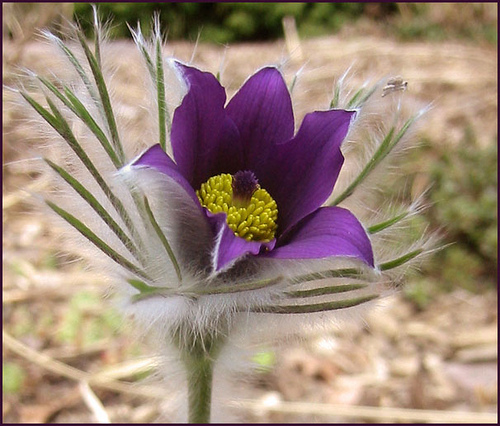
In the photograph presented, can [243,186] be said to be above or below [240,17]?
above

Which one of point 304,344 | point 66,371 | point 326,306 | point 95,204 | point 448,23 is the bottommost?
point 66,371

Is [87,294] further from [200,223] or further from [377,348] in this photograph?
[200,223]

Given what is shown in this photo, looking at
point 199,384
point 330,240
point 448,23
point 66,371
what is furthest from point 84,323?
point 448,23

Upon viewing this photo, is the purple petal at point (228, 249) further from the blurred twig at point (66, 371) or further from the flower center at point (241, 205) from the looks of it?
the blurred twig at point (66, 371)

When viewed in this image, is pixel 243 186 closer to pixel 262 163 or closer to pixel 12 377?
pixel 262 163

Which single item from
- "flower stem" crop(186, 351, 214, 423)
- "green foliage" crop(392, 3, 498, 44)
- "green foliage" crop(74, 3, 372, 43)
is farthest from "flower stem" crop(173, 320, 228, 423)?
"green foliage" crop(392, 3, 498, 44)

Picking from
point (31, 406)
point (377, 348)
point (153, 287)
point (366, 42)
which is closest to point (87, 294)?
point (31, 406)
